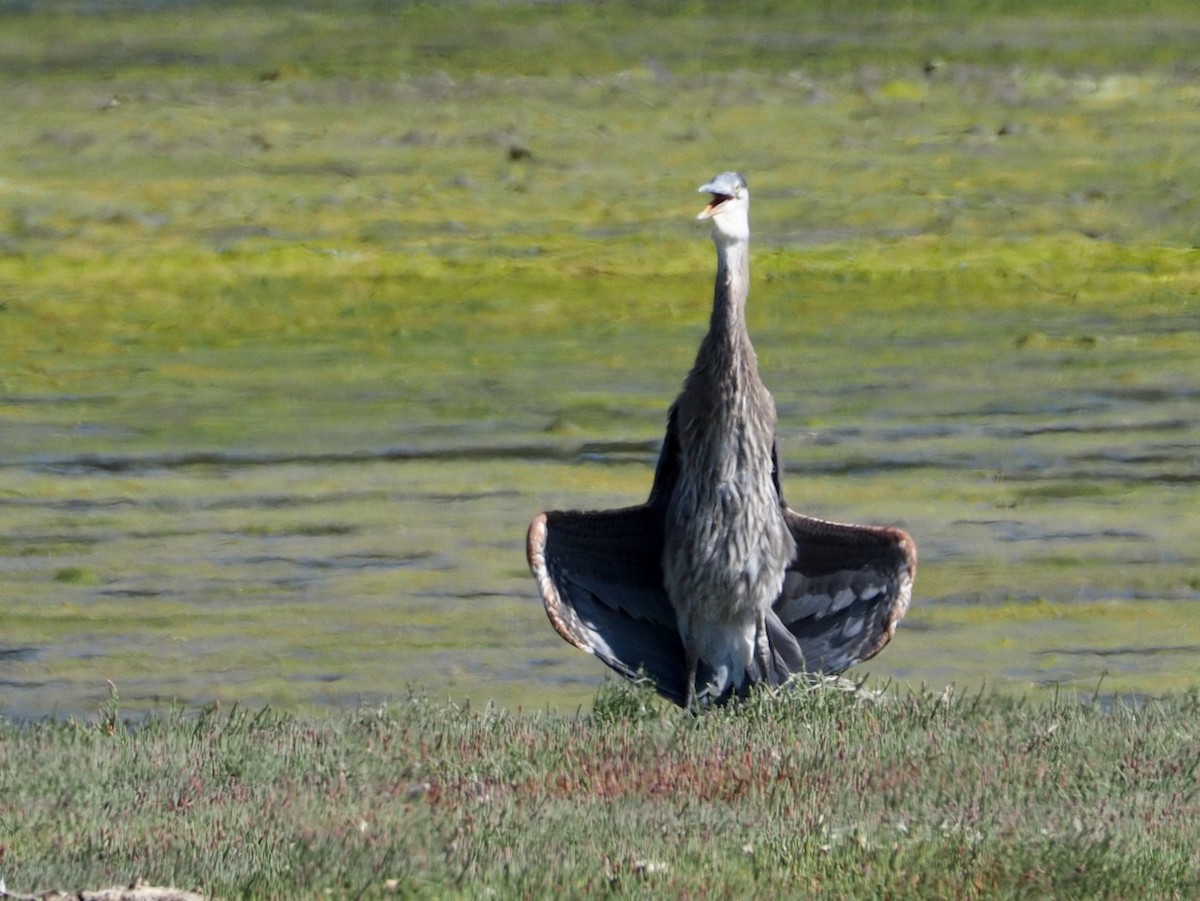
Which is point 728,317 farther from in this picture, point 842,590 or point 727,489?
point 842,590

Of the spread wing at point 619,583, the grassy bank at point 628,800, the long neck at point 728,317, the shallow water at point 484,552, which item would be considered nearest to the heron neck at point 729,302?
the long neck at point 728,317

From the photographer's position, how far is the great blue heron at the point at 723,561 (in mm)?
7781

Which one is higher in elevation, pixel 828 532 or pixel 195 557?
pixel 828 532

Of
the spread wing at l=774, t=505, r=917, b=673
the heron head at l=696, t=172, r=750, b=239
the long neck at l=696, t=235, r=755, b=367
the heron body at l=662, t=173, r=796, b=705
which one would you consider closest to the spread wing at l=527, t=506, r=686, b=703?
the heron body at l=662, t=173, r=796, b=705

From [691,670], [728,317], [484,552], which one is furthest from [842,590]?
[484,552]

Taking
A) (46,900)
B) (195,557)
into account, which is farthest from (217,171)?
(46,900)

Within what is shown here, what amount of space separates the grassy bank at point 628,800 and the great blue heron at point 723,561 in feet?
1.40

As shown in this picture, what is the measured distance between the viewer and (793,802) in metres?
6.27

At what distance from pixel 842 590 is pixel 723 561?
414mm

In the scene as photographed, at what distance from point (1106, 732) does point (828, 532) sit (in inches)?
50.4

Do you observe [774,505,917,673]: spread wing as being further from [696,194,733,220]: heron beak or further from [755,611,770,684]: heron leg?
[696,194,733,220]: heron beak

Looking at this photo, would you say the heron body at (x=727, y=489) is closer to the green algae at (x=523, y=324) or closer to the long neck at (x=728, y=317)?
the long neck at (x=728, y=317)

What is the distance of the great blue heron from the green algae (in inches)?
23.2

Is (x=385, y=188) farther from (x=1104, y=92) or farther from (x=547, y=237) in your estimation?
(x=1104, y=92)
